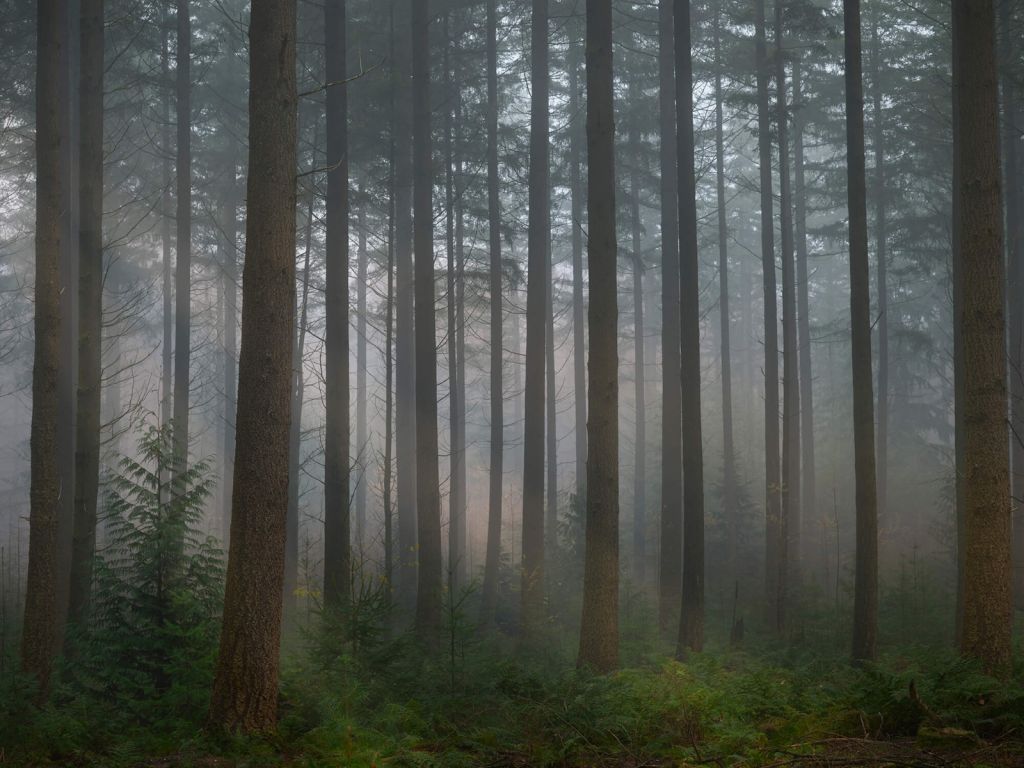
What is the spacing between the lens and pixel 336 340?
13289 mm

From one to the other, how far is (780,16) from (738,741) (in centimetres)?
1661

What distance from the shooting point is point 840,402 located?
38219mm

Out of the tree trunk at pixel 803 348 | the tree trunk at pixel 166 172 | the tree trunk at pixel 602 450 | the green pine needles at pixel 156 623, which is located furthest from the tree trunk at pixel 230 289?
the tree trunk at pixel 803 348

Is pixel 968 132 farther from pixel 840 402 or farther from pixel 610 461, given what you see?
pixel 840 402

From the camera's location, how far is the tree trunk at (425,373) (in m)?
14.2

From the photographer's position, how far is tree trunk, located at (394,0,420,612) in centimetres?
1872

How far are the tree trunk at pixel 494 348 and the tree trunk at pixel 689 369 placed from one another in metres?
5.27

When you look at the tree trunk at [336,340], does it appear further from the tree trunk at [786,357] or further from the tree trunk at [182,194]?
the tree trunk at [786,357]

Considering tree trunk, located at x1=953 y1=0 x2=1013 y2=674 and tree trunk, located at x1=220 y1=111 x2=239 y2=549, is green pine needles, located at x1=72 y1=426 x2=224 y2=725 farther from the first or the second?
Answer: tree trunk, located at x1=220 y1=111 x2=239 y2=549

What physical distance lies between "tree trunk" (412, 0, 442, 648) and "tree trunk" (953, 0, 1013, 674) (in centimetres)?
815

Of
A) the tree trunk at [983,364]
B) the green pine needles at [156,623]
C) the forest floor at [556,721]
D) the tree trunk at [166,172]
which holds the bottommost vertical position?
the forest floor at [556,721]

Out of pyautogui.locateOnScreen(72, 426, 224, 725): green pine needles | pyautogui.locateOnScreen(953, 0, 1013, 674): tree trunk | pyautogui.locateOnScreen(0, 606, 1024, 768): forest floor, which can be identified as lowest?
pyautogui.locateOnScreen(0, 606, 1024, 768): forest floor

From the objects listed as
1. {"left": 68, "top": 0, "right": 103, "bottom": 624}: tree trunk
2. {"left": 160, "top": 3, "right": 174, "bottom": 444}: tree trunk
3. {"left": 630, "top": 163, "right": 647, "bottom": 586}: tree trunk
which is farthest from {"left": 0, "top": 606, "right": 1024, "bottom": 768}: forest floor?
{"left": 630, "top": 163, "right": 647, "bottom": 586}: tree trunk

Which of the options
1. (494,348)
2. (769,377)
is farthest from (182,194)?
(769,377)
